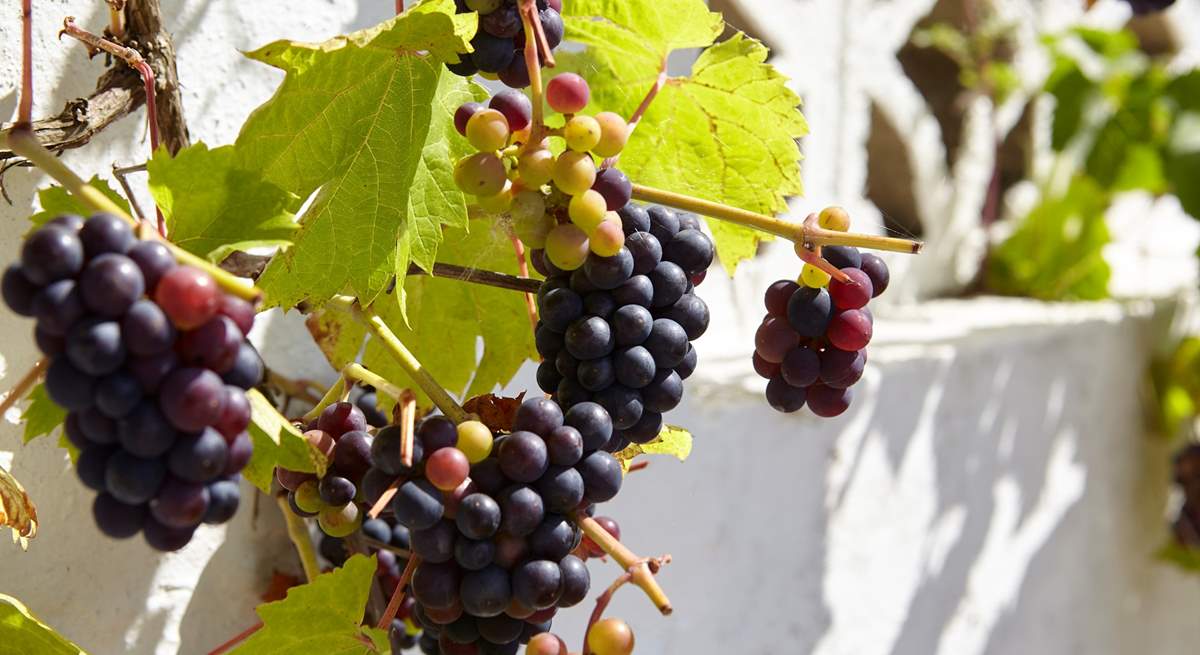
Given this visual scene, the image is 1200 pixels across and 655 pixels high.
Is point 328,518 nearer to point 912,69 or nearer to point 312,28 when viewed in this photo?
point 312,28

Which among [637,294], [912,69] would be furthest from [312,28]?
[912,69]

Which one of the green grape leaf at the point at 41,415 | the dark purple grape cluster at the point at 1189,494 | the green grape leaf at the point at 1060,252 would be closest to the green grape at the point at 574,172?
the green grape leaf at the point at 41,415

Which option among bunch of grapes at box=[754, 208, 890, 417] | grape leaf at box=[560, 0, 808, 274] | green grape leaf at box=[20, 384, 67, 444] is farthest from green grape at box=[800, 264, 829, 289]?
green grape leaf at box=[20, 384, 67, 444]

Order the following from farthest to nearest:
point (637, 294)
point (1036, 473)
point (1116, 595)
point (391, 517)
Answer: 1. point (1116, 595)
2. point (1036, 473)
3. point (391, 517)
4. point (637, 294)

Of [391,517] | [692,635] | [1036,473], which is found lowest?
[1036,473]

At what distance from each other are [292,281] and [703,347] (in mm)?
663

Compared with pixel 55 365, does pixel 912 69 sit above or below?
below

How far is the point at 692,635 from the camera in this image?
3.30 feet

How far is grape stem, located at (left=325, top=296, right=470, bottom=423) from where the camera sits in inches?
18.7

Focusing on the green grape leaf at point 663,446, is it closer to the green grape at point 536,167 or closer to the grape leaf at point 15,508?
the green grape at point 536,167

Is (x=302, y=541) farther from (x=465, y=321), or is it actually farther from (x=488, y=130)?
(x=488, y=130)

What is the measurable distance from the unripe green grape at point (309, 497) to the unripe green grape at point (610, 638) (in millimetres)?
134

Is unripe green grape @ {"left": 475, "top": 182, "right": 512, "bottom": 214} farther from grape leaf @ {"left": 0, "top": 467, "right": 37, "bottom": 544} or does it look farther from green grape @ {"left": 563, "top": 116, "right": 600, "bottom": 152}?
grape leaf @ {"left": 0, "top": 467, "right": 37, "bottom": 544}

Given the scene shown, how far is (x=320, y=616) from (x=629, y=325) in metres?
0.20
